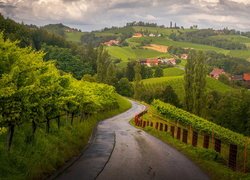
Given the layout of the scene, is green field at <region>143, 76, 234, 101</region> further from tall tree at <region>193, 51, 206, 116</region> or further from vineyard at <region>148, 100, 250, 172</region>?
vineyard at <region>148, 100, 250, 172</region>

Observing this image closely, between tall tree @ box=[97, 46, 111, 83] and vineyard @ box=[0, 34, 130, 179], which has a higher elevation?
vineyard @ box=[0, 34, 130, 179]

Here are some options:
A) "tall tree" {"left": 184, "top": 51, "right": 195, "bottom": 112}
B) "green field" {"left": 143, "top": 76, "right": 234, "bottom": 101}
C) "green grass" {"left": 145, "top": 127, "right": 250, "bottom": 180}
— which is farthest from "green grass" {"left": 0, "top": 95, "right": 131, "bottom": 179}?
"green field" {"left": 143, "top": 76, "right": 234, "bottom": 101}

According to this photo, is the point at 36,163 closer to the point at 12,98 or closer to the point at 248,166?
the point at 12,98

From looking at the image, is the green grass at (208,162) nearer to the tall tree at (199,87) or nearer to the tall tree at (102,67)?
the tall tree at (199,87)

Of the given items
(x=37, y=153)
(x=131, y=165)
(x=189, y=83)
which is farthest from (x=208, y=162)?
(x=189, y=83)

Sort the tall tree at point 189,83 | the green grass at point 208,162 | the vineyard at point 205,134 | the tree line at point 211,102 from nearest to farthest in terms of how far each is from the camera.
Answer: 1. the green grass at point 208,162
2. the vineyard at point 205,134
3. the tree line at point 211,102
4. the tall tree at point 189,83

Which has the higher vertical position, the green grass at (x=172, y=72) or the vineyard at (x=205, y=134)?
the vineyard at (x=205, y=134)

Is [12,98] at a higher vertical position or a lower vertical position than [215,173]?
higher

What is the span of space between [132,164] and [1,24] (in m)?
124

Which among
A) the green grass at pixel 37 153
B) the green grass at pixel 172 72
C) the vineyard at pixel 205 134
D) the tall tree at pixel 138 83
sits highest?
the green grass at pixel 37 153

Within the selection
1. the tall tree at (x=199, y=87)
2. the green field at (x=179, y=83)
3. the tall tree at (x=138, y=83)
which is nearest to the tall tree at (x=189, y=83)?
the tall tree at (x=199, y=87)

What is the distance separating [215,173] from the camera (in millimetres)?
20672

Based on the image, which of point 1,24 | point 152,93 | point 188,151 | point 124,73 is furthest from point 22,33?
point 188,151

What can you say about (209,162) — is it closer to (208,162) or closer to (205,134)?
(208,162)
